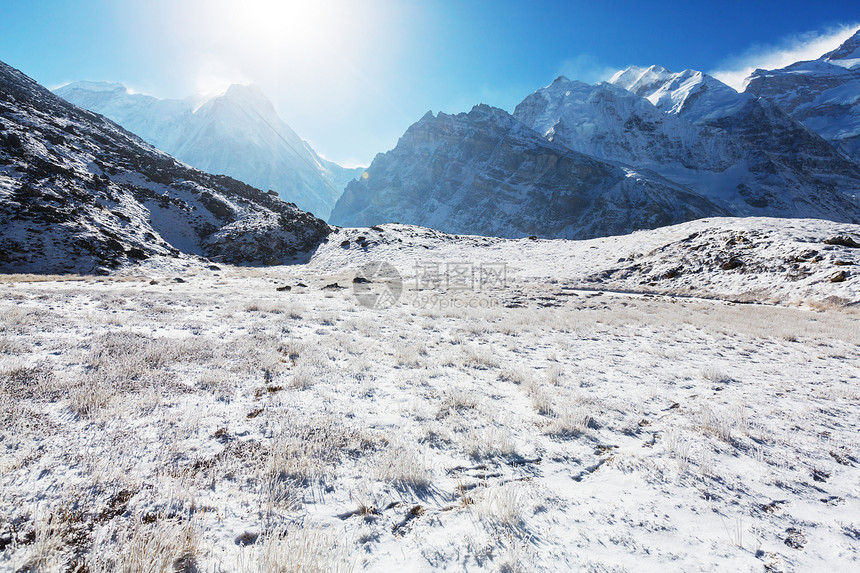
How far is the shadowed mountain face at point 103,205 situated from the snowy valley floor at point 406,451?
96.6ft

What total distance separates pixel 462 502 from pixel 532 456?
1.27m

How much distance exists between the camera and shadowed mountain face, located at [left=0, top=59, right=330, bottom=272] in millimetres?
30578

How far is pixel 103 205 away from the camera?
137ft

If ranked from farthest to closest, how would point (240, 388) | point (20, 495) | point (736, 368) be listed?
point (736, 368) → point (240, 388) → point (20, 495)

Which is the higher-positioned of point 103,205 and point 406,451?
point 103,205

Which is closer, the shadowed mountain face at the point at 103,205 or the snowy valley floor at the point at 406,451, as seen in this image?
the snowy valley floor at the point at 406,451

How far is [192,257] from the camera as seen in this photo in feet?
139

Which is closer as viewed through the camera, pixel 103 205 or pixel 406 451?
pixel 406 451

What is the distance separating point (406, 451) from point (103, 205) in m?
56.1

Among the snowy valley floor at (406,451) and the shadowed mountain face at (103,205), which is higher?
the shadowed mountain face at (103,205)

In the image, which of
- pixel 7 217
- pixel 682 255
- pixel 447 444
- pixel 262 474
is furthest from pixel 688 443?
pixel 7 217

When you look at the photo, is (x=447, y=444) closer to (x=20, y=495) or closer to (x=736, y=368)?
(x=20, y=495)

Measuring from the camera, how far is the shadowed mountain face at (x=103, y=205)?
3058cm

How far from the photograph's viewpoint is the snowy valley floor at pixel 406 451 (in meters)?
2.67
